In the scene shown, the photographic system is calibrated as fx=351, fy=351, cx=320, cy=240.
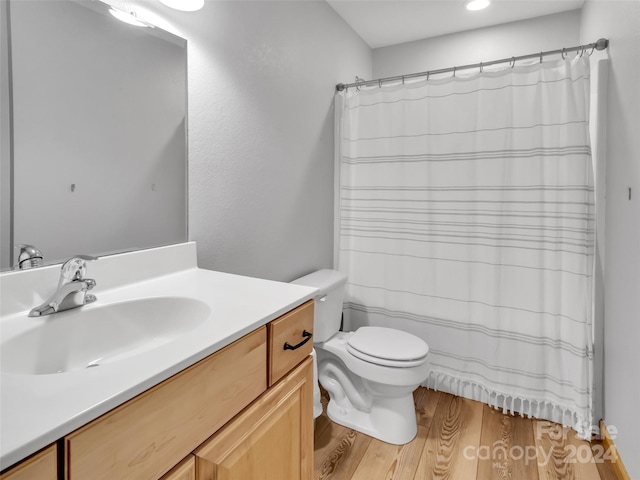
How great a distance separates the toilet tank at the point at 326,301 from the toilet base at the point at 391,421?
0.43 meters

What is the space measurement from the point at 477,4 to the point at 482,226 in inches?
55.9

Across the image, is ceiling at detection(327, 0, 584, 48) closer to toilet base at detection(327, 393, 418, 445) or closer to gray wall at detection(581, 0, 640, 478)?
gray wall at detection(581, 0, 640, 478)

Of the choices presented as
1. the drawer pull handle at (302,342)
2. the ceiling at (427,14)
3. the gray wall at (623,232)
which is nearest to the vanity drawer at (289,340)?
the drawer pull handle at (302,342)

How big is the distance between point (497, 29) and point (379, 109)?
117cm

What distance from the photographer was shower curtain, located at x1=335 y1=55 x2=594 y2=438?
1.74 m

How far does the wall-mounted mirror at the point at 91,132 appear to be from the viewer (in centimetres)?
89

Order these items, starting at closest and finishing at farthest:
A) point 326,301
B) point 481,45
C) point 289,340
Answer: point 289,340 → point 326,301 → point 481,45

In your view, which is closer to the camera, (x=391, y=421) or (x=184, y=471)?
(x=184, y=471)

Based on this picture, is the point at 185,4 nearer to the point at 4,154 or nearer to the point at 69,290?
the point at 4,154

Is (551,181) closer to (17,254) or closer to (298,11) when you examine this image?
(298,11)

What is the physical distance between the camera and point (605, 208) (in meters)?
1.68

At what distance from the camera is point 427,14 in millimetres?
2336

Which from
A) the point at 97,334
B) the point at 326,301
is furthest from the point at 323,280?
the point at 97,334

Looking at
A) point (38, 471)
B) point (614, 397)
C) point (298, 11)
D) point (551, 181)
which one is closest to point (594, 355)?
point (614, 397)
